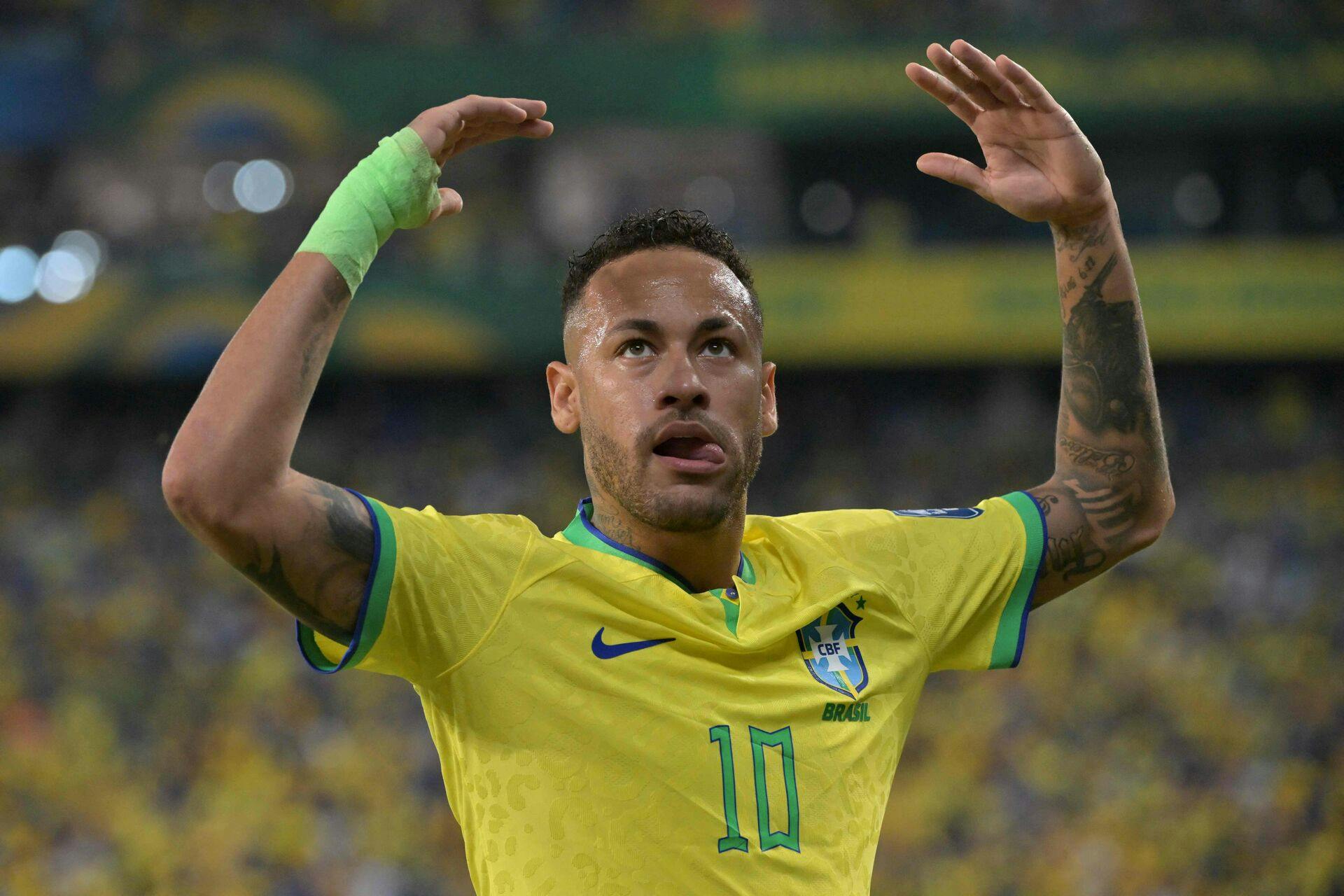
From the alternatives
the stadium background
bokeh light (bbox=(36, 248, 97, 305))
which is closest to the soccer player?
the stadium background

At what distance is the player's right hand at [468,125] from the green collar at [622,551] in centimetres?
66

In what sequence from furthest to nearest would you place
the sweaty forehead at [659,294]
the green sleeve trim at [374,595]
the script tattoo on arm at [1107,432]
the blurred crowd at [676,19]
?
1. the blurred crowd at [676,19]
2. the script tattoo on arm at [1107,432]
3. the sweaty forehead at [659,294]
4. the green sleeve trim at [374,595]

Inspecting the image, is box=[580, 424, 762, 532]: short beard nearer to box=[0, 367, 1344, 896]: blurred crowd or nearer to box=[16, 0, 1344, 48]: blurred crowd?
box=[0, 367, 1344, 896]: blurred crowd

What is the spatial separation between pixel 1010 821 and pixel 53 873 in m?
6.82

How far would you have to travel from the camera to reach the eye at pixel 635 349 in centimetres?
265

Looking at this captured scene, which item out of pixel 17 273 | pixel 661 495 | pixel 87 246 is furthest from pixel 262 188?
pixel 661 495

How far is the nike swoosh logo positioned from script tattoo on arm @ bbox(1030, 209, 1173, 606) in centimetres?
95

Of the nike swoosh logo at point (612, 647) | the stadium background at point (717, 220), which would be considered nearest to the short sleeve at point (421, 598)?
the nike swoosh logo at point (612, 647)

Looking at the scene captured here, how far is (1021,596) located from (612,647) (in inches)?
37.5

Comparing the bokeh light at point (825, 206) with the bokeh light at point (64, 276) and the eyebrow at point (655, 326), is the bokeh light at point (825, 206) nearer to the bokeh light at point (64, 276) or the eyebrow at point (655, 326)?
the bokeh light at point (64, 276)

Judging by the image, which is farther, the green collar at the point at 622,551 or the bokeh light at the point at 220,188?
the bokeh light at the point at 220,188

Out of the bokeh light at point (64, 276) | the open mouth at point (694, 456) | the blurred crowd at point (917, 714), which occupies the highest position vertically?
the bokeh light at point (64, 276)

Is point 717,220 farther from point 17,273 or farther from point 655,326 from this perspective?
point 655,326

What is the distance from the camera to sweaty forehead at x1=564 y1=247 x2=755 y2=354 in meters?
2.68
